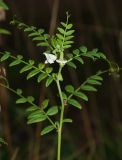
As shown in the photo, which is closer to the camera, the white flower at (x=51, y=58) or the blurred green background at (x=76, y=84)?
the white flower at (x=51, y=58)

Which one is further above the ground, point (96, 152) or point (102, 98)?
point (102, 98)

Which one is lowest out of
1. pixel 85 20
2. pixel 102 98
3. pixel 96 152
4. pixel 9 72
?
pixel 96 152

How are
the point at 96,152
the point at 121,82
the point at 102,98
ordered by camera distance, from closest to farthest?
the point at 96,152, the point at 121,82, the point at 102,98

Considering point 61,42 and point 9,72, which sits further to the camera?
point 9,72

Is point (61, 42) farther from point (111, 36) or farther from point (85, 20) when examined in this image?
point (85, 20)

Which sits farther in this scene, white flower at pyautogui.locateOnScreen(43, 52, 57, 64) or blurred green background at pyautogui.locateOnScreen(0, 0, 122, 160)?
blurred green background at pyautogui.locateOnScreen(0, 0, 122, 160)

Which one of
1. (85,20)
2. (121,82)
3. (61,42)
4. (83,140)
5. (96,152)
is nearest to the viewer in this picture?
(61,42)

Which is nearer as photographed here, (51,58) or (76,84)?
(51,58)

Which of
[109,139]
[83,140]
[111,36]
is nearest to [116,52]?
[111,36]
